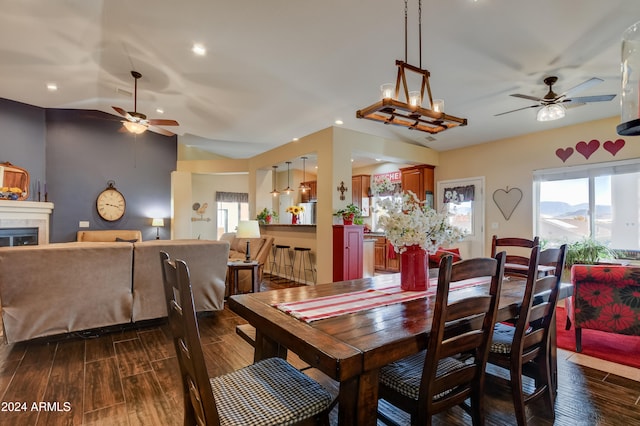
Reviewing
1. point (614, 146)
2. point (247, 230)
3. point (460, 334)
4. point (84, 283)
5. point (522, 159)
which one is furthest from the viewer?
point (522, 159)

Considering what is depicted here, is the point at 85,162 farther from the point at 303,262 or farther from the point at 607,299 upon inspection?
the point at 607,299

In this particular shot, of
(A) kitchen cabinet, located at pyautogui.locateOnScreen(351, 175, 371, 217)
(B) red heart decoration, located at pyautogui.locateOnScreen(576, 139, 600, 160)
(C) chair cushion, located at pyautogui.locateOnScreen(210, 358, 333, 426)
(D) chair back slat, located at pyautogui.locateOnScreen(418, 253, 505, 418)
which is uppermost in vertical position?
(B) red heart decoration, located at pyautogui.locateOnScreen(576, 139, 600, 160)

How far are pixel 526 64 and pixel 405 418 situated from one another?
3852 millimetres

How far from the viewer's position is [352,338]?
3.82 feet

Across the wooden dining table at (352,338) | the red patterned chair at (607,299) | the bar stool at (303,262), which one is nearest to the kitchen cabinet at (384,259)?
the bar stool at (303,262)

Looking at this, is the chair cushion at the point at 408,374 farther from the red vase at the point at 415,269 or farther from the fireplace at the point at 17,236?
the fireplace at the point at 17,236

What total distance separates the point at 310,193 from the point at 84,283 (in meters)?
7.55

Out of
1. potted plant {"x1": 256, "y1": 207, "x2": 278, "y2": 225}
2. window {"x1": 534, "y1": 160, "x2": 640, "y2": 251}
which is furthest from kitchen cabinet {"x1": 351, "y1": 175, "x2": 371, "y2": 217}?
window {"x1": 534, "y1": 160, "x2": 640, "y2": 251}

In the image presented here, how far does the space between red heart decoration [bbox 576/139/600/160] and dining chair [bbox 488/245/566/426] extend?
4036 millimetres

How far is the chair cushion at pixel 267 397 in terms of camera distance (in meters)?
1.08

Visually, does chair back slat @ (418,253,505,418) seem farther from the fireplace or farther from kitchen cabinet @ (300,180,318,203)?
kitchen cabinet @ (300,180,318,203)

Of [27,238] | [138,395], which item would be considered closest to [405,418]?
[138,395]

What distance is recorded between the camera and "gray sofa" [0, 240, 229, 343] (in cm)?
266

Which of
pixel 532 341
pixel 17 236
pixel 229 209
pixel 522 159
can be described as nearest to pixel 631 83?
pixel 532 341
